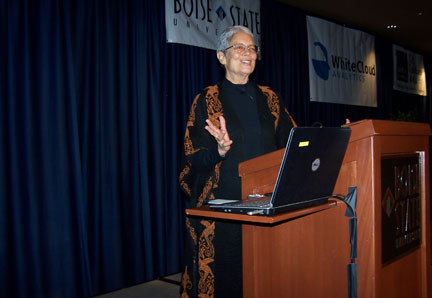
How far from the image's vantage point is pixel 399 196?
4.50ft

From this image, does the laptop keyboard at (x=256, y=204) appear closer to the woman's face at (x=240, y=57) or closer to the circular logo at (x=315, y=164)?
the circular logo at (x=315, y=164)

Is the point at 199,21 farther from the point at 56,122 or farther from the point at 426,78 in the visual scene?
the point at 426,78

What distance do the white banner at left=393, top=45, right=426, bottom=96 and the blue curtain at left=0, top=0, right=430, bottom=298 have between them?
15.3 ft

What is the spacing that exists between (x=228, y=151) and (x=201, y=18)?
256 cm

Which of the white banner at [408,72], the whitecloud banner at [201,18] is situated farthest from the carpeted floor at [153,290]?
the white banner at [408,72]

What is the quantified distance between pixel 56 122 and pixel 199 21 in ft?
5.62

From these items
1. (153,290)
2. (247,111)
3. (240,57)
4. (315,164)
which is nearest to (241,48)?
(240,57)

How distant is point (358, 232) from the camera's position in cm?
127

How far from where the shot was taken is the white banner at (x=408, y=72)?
25.2 ft

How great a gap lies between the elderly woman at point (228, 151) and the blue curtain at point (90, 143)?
1.54 m

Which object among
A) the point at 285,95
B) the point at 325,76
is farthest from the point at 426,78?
the point at 285,95

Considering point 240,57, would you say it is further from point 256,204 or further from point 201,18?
point 201,18

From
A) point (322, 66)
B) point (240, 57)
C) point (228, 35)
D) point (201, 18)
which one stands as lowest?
point (240, 57)

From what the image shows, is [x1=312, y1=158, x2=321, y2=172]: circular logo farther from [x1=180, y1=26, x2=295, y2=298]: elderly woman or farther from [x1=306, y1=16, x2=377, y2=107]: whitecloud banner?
[x1=306, y1=16, x2=377, y2=107]: whitecloud banner
